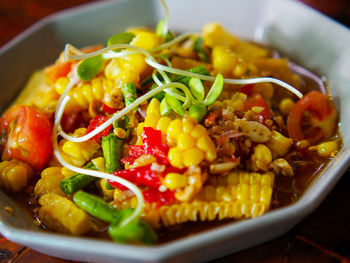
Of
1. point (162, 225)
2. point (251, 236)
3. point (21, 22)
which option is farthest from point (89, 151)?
point (21, 22)

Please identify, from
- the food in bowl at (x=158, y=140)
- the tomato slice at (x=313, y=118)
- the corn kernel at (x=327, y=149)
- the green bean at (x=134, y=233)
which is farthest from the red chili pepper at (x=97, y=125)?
the corn kernel at (x=327, y=149)

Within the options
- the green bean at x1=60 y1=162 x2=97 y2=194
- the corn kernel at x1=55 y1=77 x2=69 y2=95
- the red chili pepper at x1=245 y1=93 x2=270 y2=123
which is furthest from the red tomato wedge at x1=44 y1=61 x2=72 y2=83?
the red chili pepper at x1=245 y1=93 x2=270 y2=123

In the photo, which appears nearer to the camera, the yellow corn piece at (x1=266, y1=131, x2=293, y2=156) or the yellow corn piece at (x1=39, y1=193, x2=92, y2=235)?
the yellow corn piece at (x1=39, y1=193, x2=92, y2=235)

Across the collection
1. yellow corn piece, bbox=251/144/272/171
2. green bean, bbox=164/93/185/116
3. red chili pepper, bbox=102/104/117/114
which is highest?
green bean, bbox=164/93/185/116

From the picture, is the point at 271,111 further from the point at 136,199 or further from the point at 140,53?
the point at 136,199

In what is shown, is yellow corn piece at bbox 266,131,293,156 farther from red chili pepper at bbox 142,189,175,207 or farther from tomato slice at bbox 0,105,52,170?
tomato slice at bbox 0,105,52,170

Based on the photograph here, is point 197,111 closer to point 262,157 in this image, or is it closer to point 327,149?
point 262,157
